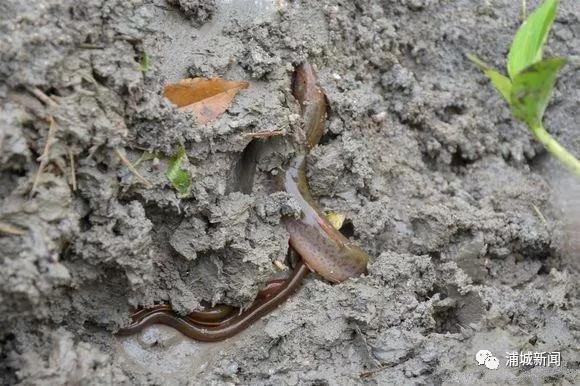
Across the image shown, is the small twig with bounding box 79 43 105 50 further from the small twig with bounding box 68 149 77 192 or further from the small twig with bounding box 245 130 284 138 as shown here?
the small twig with bounding box 245 130 284 138

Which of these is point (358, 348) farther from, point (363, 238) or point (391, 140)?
point (391, 140)

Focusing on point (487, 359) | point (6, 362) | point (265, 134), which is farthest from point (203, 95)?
point (487, 359)

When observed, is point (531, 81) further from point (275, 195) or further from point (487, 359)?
point (275, 195)

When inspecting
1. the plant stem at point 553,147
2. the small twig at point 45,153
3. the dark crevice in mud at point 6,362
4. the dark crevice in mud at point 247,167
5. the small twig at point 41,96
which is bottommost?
the dark crevice in mud at point 6,362

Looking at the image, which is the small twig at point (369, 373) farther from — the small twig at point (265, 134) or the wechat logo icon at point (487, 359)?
the small twig at point (265, 134)

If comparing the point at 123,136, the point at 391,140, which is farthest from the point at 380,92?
the point at 123,136

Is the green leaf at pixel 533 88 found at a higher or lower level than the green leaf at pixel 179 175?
higher

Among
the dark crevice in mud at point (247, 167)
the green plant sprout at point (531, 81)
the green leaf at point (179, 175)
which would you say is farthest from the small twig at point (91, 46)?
the green plant sprout at point (531, 81)
